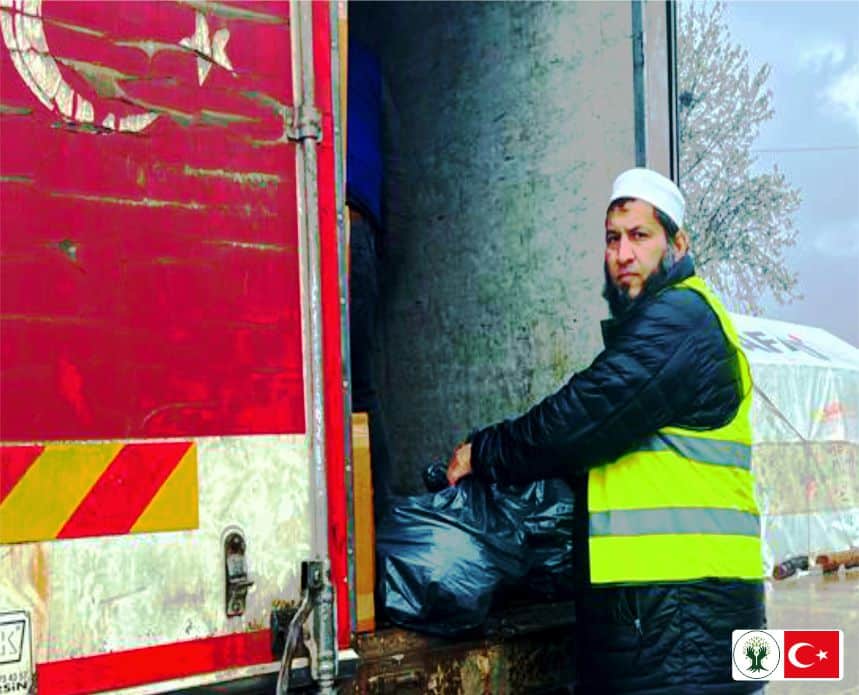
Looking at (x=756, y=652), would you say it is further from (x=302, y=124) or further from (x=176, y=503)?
(x=302, y=124)

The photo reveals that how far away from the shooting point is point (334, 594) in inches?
83.7

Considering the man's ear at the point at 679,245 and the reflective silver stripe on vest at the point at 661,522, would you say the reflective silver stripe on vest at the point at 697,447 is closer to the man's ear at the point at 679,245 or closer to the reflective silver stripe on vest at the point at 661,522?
the reflective silver stripe on vest at the point at 661,522

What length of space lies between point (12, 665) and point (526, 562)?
4.83 ft

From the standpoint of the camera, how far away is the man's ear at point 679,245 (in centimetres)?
280

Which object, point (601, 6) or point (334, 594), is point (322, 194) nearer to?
point (334, 594)

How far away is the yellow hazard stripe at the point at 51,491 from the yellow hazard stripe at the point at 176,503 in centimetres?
12

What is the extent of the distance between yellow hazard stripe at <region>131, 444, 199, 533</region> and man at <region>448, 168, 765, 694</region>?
1.00 meters

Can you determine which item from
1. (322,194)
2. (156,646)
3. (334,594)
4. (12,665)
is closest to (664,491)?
(334,594)

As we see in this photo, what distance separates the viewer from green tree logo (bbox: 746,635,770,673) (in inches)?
105

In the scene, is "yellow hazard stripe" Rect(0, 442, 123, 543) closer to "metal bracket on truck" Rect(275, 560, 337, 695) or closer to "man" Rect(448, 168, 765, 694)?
"metal bracket on truck" Rect(275, 560, 337, 695)

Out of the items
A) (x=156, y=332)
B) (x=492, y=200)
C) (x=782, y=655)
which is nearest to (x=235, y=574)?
(x=156, y=332)

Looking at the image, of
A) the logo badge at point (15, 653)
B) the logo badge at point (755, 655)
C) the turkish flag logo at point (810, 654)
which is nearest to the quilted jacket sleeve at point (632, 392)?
the logo badge at point (755, 655)

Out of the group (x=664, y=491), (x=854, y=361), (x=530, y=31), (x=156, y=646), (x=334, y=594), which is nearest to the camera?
(x=156, y=646)

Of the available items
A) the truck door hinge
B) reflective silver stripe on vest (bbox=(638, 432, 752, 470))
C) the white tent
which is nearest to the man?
reflective silver stripe on vest (bbox=(638, 432, 752, 470))
